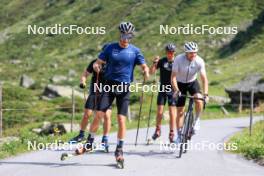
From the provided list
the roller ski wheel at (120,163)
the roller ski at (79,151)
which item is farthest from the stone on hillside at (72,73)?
the roller ski wheel at (120,163)

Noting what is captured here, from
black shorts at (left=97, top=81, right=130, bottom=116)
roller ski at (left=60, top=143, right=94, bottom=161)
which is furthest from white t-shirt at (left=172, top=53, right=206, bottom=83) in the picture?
roller ski at (left=60, top=143, right=94, bottom=161)

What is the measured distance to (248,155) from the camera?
42.5 ft

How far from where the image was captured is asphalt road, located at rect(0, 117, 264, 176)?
10.8 m

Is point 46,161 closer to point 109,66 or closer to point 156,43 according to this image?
point 109,66

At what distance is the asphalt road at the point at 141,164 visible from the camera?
10750 mm

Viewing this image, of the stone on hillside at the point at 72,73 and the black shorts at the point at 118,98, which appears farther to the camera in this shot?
the stone on hillside at the point at 72,73

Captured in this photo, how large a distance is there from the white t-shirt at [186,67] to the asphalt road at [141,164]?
1.60m

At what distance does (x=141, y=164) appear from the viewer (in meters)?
11.7

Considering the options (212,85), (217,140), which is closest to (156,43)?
(212,85)

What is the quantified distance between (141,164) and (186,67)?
239 cm

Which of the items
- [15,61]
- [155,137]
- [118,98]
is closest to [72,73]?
[15,61]

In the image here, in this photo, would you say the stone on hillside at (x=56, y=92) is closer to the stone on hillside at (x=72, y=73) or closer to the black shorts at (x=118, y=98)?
the stone on hillside at (x=72, y=73)

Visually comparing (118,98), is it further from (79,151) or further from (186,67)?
(186,67)

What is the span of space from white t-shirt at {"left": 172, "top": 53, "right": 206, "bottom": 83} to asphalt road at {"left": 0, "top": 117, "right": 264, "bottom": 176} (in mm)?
1597
